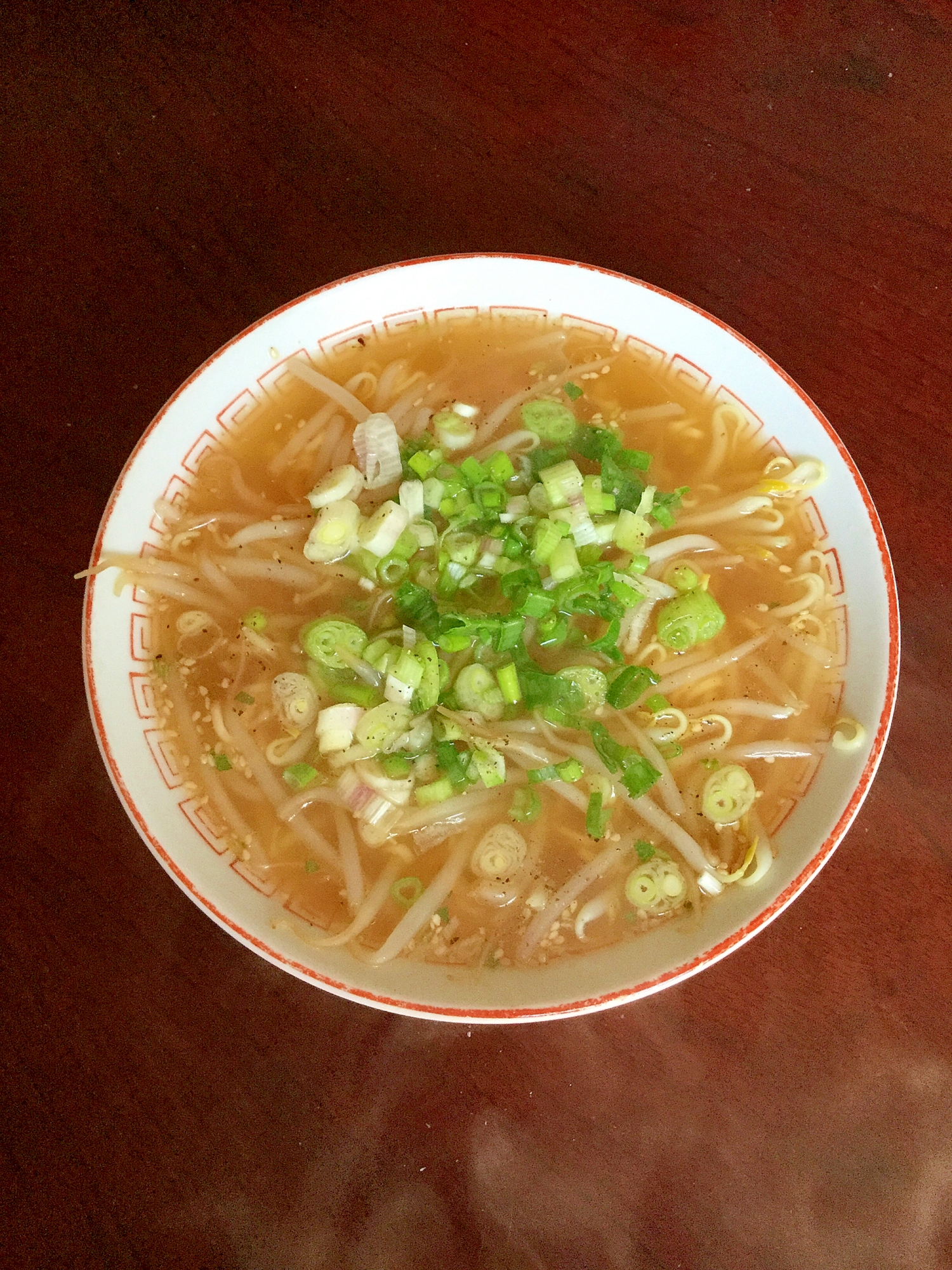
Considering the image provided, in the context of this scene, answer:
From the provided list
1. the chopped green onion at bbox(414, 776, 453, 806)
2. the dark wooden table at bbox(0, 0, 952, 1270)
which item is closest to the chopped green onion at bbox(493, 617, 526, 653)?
the chopped green onion at bbox(414, 776, 453, 806)

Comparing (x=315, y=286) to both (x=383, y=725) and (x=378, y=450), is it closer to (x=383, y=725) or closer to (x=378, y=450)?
(x=378, y=450)

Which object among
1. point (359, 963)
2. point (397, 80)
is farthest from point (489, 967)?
point (397, 80)

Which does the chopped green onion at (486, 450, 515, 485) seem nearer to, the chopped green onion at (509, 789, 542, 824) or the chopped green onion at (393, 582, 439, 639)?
the chopped green onion at (393, 582, 439, 639)

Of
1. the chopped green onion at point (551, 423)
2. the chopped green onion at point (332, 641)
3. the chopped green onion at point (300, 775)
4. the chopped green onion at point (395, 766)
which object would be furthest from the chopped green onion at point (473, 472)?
the chopped green onion at point (300, 775)

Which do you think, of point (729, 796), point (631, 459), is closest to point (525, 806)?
point (729, 796)

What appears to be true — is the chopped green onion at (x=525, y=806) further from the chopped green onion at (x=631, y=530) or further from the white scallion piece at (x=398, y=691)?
the chopped green onion at (x=631, y=530)

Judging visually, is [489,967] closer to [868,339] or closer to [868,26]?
[868,339]
